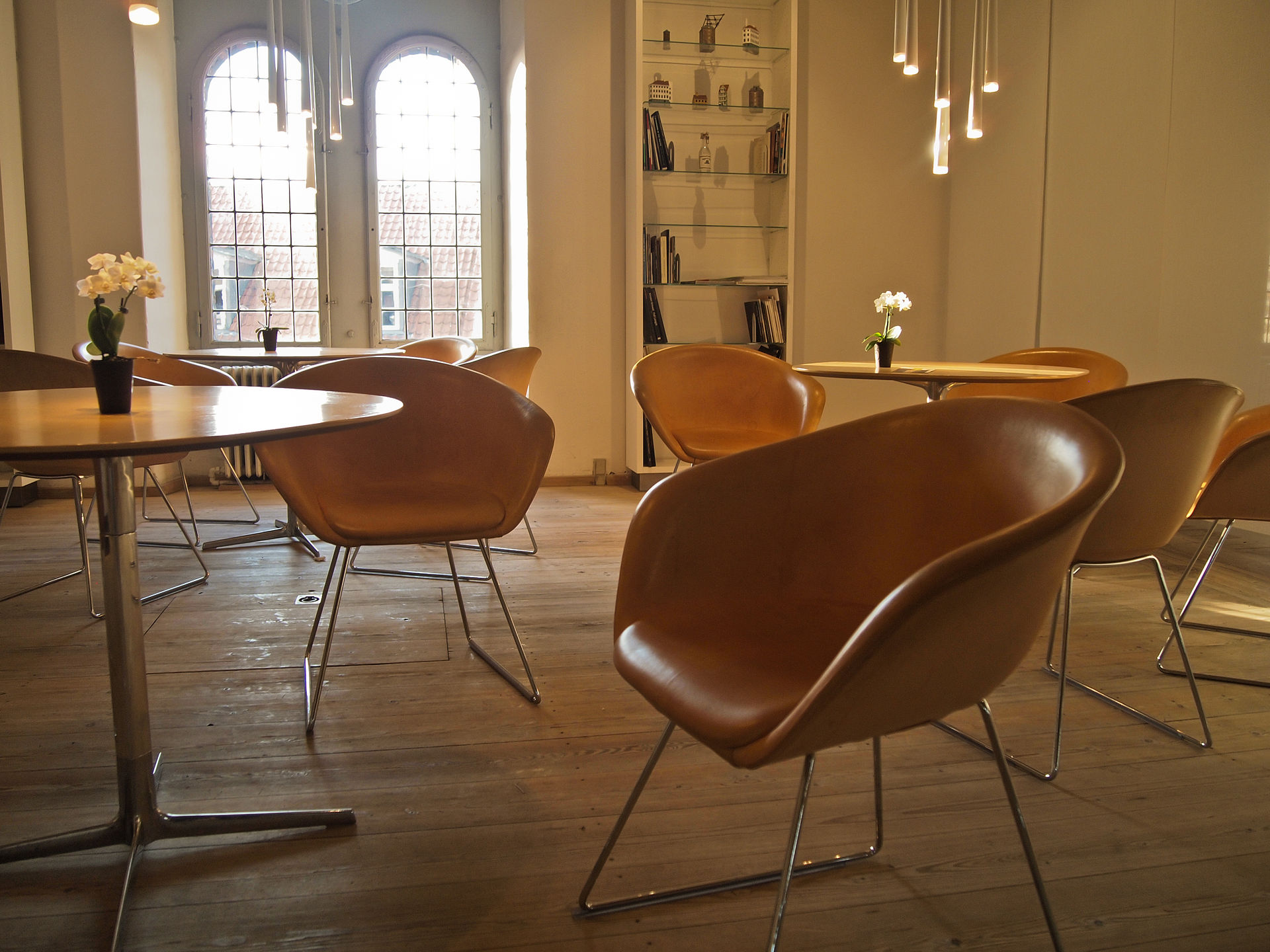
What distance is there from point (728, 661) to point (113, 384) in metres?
1.36

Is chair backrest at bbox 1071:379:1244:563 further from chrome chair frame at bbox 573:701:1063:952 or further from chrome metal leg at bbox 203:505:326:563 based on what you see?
chrome metal leg at bbox 203:505:326:563

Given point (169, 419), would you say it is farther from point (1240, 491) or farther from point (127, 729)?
point (1240, 491)

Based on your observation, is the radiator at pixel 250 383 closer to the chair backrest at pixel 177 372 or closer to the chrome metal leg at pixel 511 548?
the chair backrest at pixel 177 372

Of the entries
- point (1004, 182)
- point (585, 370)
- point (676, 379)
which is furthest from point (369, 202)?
point (1004, 182)

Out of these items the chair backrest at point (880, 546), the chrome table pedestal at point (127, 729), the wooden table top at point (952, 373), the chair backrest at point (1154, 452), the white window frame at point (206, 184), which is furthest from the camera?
the white window frame at point (206, 184)

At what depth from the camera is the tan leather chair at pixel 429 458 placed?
238 centimetres

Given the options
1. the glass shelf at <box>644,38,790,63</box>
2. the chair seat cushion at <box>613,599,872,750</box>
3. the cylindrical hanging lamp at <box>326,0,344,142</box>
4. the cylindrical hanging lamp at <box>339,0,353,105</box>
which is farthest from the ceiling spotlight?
Answer: the chair seat cushion at <box>613,599,872,750</box>

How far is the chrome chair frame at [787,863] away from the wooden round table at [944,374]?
5.78ft

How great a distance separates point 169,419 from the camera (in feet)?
5.64

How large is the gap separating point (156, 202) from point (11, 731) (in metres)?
4.37

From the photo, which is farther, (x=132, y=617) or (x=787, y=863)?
(x=132, y=617)

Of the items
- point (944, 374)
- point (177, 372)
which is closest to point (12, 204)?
point (177, 372)

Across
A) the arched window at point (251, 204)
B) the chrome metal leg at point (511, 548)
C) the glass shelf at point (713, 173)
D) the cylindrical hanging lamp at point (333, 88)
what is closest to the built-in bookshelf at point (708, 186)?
the glass shelf at point (713, 173)

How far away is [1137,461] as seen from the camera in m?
2.02
